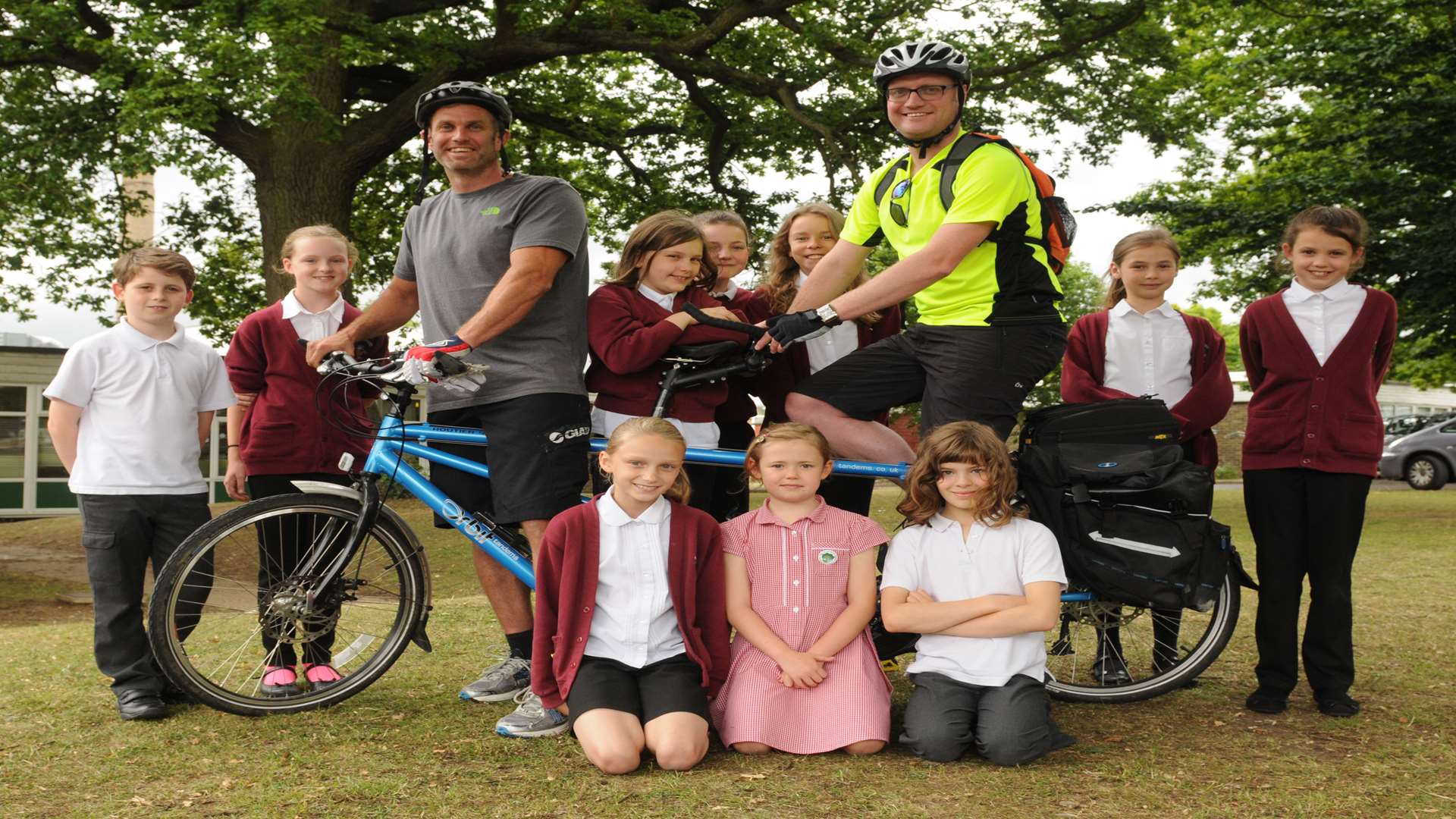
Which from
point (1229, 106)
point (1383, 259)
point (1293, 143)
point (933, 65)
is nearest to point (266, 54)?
point (933, 65)

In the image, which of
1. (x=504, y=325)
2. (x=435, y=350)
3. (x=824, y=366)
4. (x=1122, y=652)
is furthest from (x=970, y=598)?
(x=435, y=350)

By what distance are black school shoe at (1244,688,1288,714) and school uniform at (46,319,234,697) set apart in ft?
12.3

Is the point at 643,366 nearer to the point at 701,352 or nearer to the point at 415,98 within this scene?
the point at 701,352

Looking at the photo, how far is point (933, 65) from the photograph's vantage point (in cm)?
405

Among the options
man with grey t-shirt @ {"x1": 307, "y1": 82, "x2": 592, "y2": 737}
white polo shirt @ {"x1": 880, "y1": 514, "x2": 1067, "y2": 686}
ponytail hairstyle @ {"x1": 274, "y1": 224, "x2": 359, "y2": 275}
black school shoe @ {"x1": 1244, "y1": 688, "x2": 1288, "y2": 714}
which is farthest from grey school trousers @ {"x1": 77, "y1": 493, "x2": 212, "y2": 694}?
black school shoe @ {"x1": 1244, "y1": 688, "x2": 1288, "y2": 714}

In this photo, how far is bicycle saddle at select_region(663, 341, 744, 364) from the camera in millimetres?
4270

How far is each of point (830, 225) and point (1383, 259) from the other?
11.9 meters

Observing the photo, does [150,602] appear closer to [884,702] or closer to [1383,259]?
[884,702]

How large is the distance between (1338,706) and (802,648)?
6.37 ft

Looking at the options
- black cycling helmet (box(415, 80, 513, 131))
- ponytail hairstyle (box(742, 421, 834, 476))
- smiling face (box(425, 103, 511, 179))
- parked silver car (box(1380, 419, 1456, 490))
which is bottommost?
parked silver car (box(1380, 419, 1456, 490))

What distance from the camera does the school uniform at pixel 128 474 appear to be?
4348 millimetres

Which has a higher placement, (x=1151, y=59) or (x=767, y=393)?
(x=1151, y=59)

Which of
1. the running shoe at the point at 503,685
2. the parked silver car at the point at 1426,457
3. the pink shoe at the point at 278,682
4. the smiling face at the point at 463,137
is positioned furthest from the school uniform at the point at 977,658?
the parked silver car at the point at 1426,457

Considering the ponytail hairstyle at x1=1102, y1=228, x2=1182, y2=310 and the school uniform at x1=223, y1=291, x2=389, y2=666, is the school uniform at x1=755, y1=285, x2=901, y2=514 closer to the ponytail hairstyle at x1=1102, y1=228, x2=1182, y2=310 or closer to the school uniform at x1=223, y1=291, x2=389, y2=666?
the ponytail hairstyle at x1=1102, y1=228, x2=1182, y2=310
